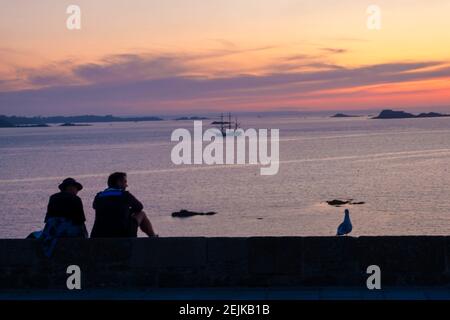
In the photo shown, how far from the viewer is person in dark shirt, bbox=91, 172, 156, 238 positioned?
315 inches

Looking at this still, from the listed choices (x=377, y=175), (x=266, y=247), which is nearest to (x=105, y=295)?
(x=266, y=247)

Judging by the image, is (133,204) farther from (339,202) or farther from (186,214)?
(339,202)

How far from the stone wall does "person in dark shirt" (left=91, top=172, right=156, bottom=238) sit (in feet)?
1.32

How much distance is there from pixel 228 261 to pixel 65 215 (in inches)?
73.7

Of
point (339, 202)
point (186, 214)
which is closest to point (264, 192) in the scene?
point (339, 202)

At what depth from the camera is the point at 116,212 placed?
26.4 feet

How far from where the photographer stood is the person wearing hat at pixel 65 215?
789 cm

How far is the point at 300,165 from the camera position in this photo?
98000mm

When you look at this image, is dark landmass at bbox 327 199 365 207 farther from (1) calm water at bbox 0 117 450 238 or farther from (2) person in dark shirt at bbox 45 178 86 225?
(2) person in dark shirt at bbox 45 178 86 225

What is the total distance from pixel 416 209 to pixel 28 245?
51.5m

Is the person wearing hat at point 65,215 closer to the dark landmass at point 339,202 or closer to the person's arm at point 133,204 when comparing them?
the person's arm at point 133,204
